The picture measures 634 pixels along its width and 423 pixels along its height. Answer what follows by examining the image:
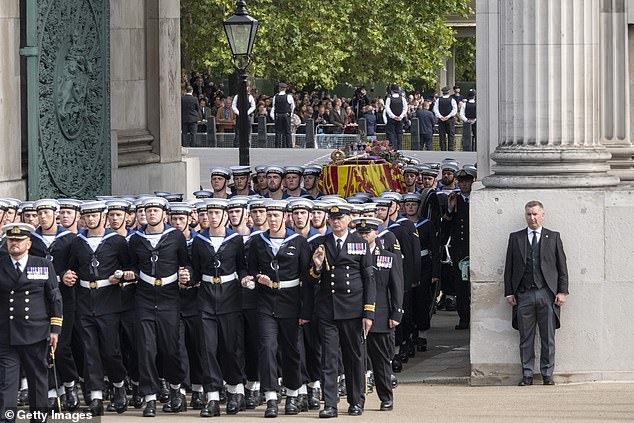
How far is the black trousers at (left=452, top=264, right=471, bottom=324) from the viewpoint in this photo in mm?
23281

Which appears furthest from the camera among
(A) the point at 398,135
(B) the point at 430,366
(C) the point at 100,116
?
(A) the point at 398,135

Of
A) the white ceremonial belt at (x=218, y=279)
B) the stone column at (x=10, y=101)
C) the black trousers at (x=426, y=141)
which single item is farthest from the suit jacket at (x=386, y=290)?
the black trousers at (x=426, y=141)

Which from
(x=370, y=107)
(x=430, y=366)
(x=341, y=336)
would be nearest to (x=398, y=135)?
(x=370, y=107)

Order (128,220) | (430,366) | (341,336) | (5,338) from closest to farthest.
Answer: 1. (5,338)
2. (341,336)
3. (128,220)
4. (430,366)

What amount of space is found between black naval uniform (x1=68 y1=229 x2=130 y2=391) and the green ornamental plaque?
5.10m

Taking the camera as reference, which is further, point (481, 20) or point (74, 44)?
point (74, 44)

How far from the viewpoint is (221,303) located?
57.6 ft

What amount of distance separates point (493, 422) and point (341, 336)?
1.77m

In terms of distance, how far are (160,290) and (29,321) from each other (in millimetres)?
1967

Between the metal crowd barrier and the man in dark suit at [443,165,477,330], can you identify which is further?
the metal crowd barrier

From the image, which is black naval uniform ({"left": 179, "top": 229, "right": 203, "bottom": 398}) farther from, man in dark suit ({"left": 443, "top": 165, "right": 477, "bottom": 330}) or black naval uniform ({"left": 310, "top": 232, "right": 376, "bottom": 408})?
man in dark suit ({"left": 443, "top": 165, "right": 477, "bottom": 330})

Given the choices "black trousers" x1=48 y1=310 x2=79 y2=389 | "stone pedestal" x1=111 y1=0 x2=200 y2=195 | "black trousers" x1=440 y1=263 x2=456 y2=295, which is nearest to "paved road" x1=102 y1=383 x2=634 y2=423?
"black trousers" x1=48 y1=310 x2=79 y2=389

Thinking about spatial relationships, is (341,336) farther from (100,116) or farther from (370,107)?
(370,107)

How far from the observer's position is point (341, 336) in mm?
17156
